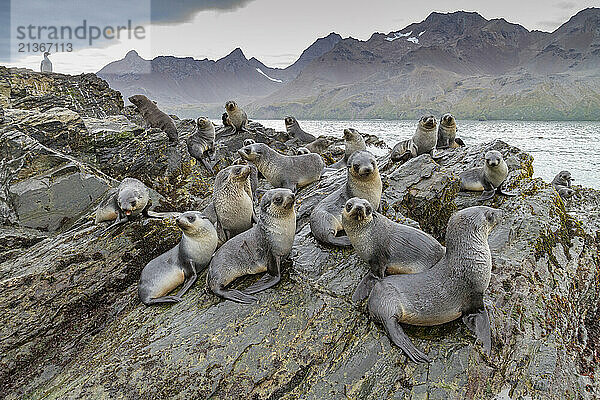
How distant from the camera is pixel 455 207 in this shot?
707 centimetres

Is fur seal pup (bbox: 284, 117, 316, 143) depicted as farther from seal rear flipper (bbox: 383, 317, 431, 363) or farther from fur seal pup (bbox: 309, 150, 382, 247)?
seal rear flipper (bbox: 383, 317, 431, 363)

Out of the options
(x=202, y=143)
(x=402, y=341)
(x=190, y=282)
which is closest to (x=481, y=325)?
(x=402, y=341)

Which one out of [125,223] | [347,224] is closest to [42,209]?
[125,223]

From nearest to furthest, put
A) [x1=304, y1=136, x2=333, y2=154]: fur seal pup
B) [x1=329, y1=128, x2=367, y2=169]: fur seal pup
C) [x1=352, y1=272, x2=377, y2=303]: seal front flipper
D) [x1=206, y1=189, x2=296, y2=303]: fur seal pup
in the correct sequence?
[x1=352, y1=272, x2=377, y2=303]: seal front flipper → [x1=206, y1=189, x2=296, y2=303]: fur seal pup → [x1=329, y1=128, x2=367, y2=169]: fur seal pup → [x1=304, y1=136, x2=333, y2=154]: fur seal pup

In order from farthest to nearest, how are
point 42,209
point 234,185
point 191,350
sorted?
1. point 42,209
2. point 234,185
3. point 191,350

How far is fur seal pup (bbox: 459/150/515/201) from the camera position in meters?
7.07

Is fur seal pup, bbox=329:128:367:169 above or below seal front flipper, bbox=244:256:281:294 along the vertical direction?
above

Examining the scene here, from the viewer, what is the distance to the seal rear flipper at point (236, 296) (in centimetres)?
443

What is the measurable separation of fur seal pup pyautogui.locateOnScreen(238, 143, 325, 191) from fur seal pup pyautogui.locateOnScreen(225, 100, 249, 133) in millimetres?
5602

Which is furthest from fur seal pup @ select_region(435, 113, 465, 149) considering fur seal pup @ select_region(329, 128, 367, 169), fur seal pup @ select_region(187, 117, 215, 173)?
fur seal pup @ select_region(187, 117, 215, 173)

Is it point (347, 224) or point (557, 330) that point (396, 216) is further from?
point (557, 330)

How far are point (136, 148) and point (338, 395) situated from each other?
29.5 feet

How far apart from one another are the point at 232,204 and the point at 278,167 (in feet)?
8.56

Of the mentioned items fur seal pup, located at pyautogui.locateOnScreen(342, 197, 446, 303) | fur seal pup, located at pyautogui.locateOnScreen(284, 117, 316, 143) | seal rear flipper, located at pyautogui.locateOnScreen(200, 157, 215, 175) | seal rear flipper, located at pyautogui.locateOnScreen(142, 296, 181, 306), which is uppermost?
fur seal pup, located at pyautogui.locateOnScreen(284, 117, 316, 143)
